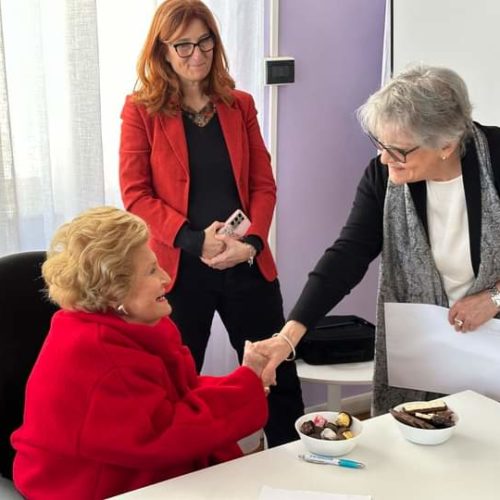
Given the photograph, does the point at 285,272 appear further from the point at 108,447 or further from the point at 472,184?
the point at 108,447

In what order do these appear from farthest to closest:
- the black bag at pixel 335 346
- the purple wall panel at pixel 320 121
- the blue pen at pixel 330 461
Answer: the purple wall panel at pixel 320 121, the black bag at pixel 335 346, the blue pen at pixel 330 461

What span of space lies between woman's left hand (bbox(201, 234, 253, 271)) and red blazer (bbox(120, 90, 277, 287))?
87mm

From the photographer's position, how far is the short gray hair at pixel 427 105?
1.56 m

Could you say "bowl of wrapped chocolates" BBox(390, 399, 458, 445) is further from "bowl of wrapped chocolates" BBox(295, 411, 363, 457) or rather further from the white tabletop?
the white tabletop

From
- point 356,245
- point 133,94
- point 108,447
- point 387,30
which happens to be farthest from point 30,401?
point 387,30

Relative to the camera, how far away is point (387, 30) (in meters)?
2.88

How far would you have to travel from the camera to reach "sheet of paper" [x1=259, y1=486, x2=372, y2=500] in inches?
47.1

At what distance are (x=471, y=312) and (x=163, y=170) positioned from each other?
3.43ft

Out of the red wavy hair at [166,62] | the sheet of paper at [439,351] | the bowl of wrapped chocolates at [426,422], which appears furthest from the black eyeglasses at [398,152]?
the red wavy hair at [166,62]

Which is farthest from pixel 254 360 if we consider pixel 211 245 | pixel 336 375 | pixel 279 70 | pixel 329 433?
pixel 279 70

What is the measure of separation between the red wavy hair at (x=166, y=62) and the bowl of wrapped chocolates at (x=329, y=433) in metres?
1.17

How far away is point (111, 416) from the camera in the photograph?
1.26 meters

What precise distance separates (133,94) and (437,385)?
4.15ft

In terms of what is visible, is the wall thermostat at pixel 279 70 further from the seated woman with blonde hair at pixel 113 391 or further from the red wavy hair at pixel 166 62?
the seated woman with blonde hair at pixel 113 391
